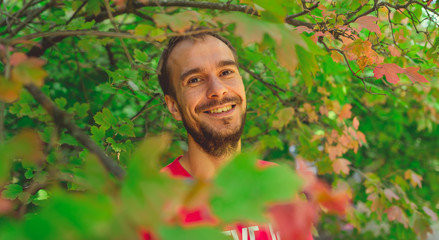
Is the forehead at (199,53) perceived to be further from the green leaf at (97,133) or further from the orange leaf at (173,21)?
the orange leaf at (173,21)

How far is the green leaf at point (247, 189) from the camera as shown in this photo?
0.44 meters

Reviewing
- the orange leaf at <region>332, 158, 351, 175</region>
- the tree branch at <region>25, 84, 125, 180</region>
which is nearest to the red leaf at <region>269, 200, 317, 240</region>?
the tree branch at <region>25, 84, 125, 180</region>

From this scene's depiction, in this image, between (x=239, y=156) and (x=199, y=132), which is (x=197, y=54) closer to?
(x=199, y=132)

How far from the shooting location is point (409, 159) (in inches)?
152

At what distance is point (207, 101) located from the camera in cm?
147

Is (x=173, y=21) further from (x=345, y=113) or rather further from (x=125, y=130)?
(x=345, y=113)

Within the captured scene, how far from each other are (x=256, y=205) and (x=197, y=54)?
111cm

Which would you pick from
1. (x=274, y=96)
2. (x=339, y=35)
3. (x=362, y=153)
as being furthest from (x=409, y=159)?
(x=339, y=35)

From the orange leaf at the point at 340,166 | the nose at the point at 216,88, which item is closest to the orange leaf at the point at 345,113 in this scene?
the orange leaf at the point at 340,166

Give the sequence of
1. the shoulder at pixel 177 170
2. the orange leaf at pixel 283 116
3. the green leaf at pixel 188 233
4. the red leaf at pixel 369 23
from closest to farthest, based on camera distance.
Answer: the green leaf at pixel 188 233 < the red leaf at pixel 369 23 < the shoulder at pixel 177 170 < the orange leaf at pixel 283 116

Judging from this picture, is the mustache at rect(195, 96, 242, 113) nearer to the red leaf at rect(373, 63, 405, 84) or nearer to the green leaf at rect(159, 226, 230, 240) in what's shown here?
the red leaf at rect(373, 63, 405, 84)

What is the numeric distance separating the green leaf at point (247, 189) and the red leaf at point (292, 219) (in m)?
0.07

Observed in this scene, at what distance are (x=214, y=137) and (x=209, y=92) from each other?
0.20 metres

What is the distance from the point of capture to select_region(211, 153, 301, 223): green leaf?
44 cm
